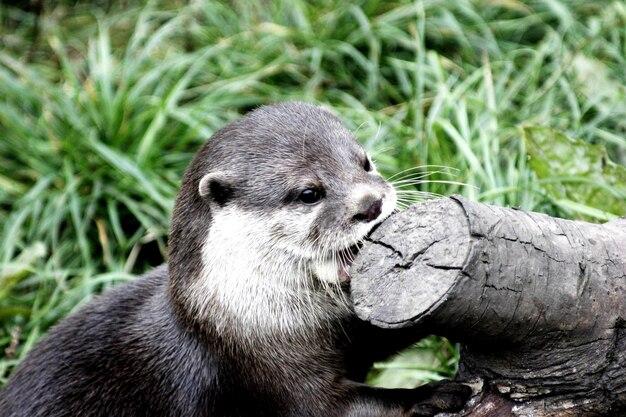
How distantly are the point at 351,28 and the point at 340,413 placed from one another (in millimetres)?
3354

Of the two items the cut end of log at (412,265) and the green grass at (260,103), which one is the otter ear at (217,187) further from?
the green grass at (260,103)

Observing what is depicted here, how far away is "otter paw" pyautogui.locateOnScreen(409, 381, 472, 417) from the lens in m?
2.59

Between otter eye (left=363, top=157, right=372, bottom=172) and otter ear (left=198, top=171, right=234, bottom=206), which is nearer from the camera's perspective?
otter ear (left=198, top=171, right=234, bottom=206)

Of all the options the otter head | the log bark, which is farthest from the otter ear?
the log bark

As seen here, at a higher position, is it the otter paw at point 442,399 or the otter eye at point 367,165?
the otter eye at point 367,165

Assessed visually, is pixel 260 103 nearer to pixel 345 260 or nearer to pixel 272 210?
pixel 272 210

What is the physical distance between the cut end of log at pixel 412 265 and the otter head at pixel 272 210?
28 cm

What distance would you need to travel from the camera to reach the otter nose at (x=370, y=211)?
2703mm

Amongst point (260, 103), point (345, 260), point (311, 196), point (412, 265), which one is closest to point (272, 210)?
point (311, 196)

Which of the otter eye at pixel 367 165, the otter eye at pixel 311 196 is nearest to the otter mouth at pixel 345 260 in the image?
the otter eye at pixel 311 196

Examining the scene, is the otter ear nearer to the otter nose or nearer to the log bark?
the otter nose

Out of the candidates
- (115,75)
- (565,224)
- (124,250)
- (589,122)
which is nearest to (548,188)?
(589,122)

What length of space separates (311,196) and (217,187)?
11.9 inches

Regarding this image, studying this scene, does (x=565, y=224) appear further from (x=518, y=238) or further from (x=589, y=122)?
(x=589, y=122)
